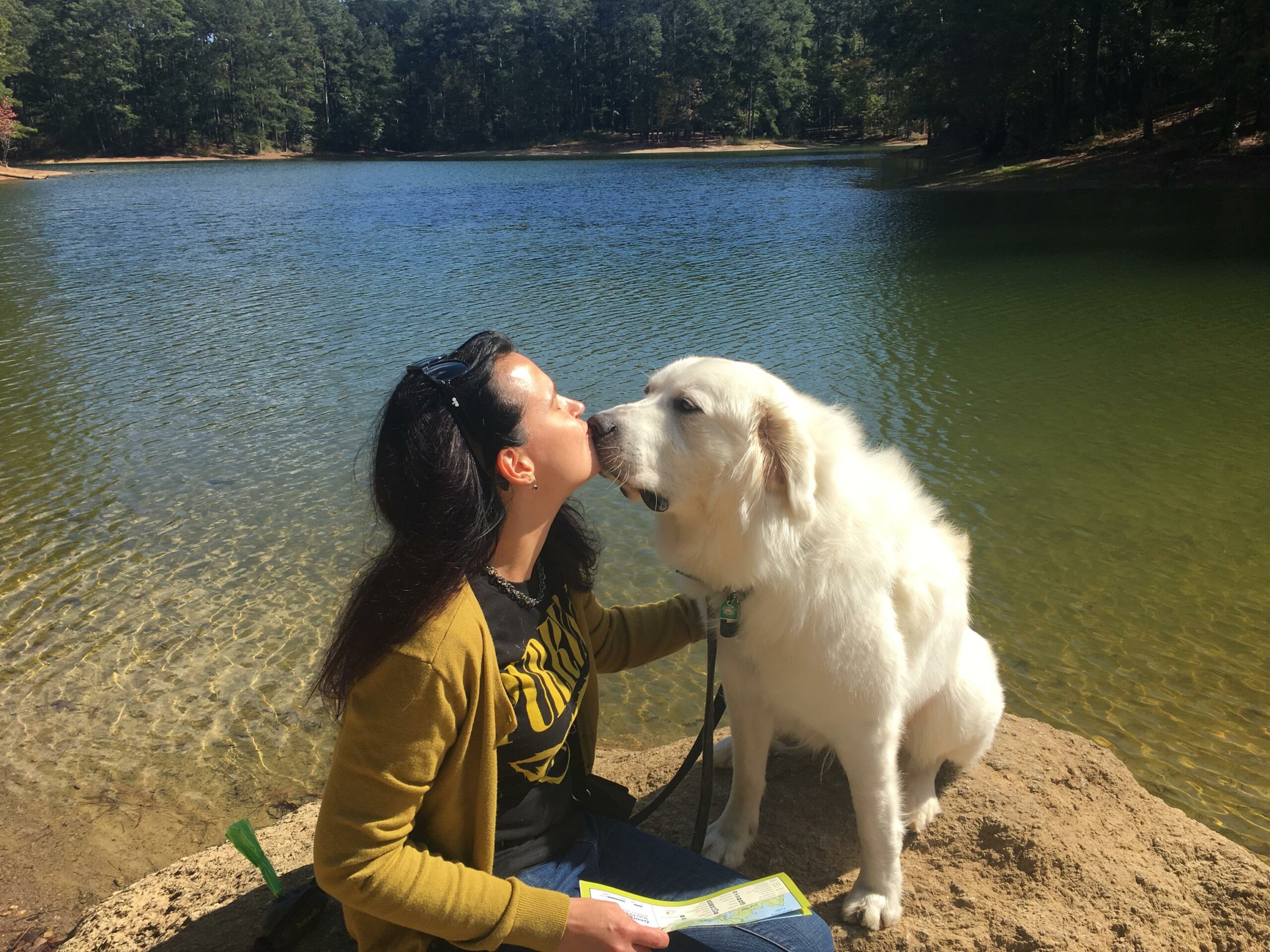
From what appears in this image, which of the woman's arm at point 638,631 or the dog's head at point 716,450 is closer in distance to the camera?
the dog's head at point 716,450

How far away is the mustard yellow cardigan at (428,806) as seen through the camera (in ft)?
6.24

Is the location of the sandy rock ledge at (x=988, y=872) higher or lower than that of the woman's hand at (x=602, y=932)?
lower

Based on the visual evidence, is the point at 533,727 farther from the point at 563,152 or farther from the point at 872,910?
the point at 563,152

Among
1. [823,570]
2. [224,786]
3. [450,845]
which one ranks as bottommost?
[224,786]

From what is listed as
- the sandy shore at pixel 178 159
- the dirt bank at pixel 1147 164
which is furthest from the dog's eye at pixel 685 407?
the sandy shore at pixel 178 159

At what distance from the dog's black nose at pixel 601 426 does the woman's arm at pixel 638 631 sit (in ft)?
1.94

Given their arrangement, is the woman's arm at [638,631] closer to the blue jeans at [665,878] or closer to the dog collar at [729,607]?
the dog collar at [729,607]

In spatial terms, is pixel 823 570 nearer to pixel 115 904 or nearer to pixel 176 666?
pixel 115 904

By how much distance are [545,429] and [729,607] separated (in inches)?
33.9

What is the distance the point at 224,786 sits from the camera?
4.58 m

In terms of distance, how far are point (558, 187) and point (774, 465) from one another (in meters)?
44.8

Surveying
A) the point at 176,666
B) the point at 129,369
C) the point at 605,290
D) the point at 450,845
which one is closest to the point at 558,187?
the point at 605,290

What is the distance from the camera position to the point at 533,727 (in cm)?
225

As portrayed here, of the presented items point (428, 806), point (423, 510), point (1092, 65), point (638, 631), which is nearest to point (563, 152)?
point (1092, 65)
